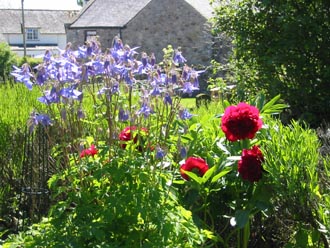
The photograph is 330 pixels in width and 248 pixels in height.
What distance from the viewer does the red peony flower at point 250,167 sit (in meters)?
3.81

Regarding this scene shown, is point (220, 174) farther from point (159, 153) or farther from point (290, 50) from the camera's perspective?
point (290, 50)

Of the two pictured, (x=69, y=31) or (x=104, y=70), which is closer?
(x=104, y=70)

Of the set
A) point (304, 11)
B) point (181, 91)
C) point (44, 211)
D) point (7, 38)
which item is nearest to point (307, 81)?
point (304, 11)

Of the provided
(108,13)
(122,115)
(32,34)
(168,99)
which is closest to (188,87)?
(168,99)

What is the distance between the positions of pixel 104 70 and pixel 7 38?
6326cm

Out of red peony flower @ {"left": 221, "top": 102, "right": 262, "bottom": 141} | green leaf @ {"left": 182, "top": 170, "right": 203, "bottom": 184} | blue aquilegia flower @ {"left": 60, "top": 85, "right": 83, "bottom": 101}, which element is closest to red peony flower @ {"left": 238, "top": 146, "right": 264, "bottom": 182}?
red peony flower @ {"left": 221, "top": 102, "right": 262, "bottom": 141}

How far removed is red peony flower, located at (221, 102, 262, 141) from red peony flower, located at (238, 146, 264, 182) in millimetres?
119

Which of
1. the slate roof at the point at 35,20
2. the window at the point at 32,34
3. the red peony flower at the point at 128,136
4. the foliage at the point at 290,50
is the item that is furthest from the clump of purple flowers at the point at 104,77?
the window at the point at 32,34

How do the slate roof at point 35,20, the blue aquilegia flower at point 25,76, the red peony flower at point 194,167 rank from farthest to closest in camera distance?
the slate roof at point 35,20
the red peony flower at point 194,167
the blue aquilegia flower at point 25,76

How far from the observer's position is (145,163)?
3.46m

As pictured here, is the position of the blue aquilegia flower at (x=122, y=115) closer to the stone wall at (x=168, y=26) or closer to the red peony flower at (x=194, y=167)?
the red peony flower at (x=194, y=167)

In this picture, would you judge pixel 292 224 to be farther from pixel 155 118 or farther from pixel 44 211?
pixel 44 211

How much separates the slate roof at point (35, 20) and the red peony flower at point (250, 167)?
61937 mm

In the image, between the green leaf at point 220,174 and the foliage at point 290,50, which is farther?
the foliage at point 290,50
